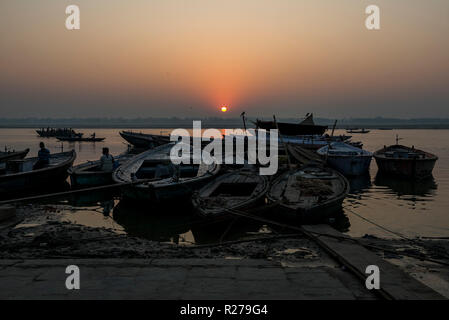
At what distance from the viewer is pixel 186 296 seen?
493 centimetres

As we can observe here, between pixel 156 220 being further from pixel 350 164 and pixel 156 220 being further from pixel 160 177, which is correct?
pixel 350 164

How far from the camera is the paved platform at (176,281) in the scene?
5.01m

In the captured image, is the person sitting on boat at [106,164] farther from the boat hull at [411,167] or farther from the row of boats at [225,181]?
the boat hull at [411,167]

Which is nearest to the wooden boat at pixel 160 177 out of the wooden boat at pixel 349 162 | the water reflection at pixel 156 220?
the water reflection at pixel 156 220

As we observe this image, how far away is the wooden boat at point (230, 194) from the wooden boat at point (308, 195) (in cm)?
58

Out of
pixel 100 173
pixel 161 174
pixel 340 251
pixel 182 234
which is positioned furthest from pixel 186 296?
pixel 100 173

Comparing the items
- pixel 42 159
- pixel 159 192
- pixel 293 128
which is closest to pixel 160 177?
pixel 159 192

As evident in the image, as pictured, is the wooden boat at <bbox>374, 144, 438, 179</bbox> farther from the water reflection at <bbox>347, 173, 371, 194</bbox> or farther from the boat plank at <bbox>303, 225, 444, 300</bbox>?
the boat plank at <bbox>303, 225, 444, 300</bbox>

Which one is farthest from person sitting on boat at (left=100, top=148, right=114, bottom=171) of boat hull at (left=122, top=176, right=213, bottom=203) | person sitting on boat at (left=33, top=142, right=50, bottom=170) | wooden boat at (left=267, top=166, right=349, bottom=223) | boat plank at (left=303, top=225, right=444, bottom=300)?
boat plank at (left=303, top=225, right=444, bottom=300)

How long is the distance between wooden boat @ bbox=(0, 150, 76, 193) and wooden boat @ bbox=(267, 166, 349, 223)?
12275 millimetres

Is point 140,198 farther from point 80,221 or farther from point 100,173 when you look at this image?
point 100,173

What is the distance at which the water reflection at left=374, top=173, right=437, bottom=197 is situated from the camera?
19703 mm

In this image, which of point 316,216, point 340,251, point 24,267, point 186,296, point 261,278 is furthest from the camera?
point 316,216
